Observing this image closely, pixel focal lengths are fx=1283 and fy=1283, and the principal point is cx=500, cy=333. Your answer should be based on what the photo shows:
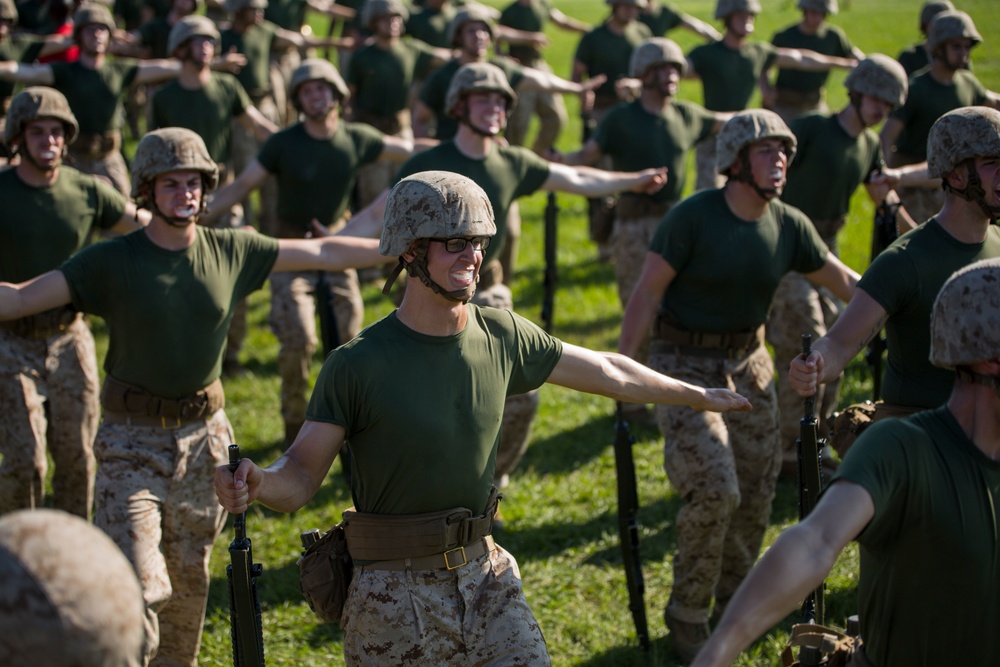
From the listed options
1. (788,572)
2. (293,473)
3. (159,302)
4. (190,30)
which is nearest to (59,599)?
(788,572)

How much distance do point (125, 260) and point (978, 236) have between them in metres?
4.24

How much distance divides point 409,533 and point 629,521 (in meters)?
2.38

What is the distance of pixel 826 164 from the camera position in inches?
390

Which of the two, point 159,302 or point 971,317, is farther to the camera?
point 159,302

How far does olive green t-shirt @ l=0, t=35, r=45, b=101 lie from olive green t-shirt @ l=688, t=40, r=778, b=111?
7321mm

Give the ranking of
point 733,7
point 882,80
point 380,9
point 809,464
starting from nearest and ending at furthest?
point 809,464
point 882,80
point 733,7
point 380,9

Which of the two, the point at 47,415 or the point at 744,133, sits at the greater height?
the point at 744,133

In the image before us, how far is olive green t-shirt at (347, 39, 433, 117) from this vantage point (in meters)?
14.9

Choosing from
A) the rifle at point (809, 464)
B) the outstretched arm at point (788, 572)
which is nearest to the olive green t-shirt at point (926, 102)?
the rifle at point (809, 464)

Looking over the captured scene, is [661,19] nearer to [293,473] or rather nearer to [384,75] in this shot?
[384,75]

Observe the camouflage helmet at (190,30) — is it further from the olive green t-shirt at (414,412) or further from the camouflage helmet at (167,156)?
the olive green t-shirt at (414,412)

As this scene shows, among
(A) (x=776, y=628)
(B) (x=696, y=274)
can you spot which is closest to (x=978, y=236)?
(B) (x=696, y=274)

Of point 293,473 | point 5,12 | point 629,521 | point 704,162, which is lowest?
point 629,521

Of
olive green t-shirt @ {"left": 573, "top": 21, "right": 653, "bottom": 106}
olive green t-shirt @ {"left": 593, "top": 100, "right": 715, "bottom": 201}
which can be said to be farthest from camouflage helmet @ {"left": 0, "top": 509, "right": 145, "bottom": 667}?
olive green t-shirt @ {"left": 573, "top": 21, "right": 653, "bottom": 106}
